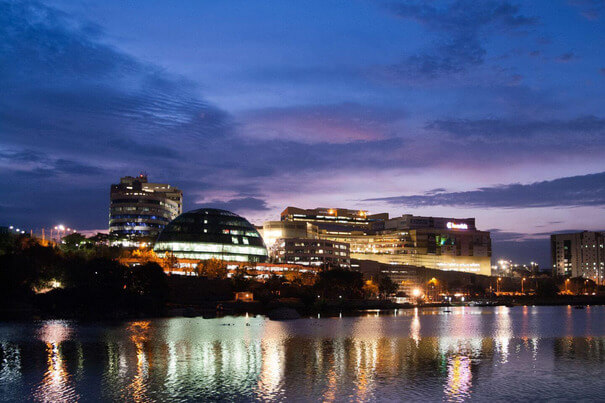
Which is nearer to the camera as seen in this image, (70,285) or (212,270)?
(70,285)

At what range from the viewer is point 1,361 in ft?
187

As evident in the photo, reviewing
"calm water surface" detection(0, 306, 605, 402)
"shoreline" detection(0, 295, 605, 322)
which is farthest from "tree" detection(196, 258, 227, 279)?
"calm water surface" detection(0, 306, 605, 402)

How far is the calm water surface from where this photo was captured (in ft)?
145

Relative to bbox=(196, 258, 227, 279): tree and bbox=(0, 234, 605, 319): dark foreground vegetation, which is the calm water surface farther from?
bbox=(196, 258, 227, 279): tree

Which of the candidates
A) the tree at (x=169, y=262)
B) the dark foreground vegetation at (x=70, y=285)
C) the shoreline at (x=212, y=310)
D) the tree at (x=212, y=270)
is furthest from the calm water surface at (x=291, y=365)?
the tree at (x=169, y=262)

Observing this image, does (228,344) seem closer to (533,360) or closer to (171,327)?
(171,327)

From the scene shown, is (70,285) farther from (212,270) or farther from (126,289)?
(212,270)

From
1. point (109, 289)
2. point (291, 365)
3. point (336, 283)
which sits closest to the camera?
point (291, 365)

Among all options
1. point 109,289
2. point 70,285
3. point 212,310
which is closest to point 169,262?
point 212,310

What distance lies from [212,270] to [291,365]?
419 feet

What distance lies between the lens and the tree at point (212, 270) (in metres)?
182

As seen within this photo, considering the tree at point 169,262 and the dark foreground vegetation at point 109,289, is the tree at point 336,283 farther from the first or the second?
the tree at point 169,262

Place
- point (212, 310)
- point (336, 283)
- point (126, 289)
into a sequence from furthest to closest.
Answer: point (336, 283), point (212, 310), point (126, 289)

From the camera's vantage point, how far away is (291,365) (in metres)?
57.8
